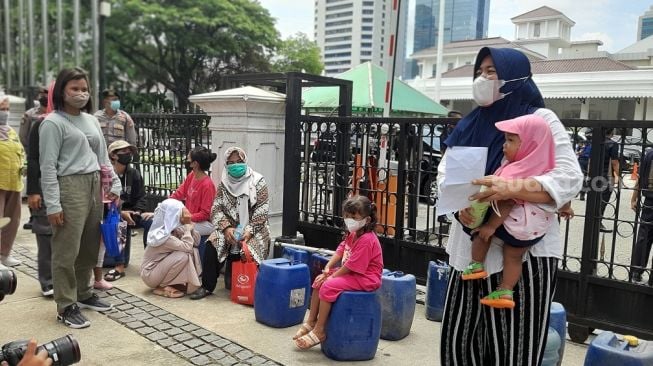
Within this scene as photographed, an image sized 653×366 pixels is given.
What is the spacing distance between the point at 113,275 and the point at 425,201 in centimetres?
306

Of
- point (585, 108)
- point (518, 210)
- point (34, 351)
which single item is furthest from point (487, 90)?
point (585, 108)

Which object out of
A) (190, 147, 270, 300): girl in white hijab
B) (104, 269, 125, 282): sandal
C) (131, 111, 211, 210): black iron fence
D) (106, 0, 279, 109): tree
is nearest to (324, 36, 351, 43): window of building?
(106, 0, 279, 109): tree

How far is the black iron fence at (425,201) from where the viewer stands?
3574mm

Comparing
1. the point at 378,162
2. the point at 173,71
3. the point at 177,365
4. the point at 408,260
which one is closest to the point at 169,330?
the point at 177,365

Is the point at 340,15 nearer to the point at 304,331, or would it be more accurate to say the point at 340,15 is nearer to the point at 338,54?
the point at 338,54

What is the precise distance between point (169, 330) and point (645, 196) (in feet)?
11.5

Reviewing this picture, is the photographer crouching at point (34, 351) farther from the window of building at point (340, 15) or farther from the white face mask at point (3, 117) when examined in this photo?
the window of building at point (340, 15)

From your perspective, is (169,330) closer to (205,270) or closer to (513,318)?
(205,270)

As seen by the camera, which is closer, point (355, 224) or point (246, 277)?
point (355, 224)

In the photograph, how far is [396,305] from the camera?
12.0 ft

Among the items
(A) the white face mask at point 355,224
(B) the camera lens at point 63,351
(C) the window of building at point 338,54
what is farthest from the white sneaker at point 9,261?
(C) the window of building at point 338,54

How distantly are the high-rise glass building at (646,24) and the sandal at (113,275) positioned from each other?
9011mm

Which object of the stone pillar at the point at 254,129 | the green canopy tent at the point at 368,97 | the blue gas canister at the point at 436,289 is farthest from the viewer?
the green canopy tent at the point at 368,97

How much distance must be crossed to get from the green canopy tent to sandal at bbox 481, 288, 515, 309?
280 inches
